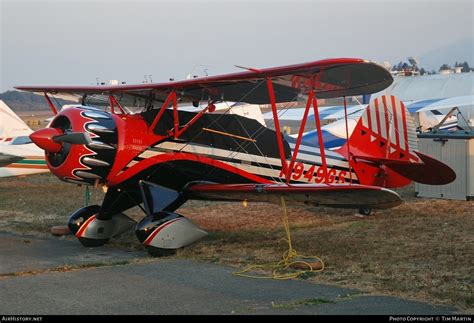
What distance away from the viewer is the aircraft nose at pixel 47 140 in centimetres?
870

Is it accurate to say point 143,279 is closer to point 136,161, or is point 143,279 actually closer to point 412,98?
point 136,161

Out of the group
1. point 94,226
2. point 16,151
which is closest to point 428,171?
point 94,226

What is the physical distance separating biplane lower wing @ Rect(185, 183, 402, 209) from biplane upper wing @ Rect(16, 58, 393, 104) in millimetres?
1295

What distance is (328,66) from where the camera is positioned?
7723 millimetres

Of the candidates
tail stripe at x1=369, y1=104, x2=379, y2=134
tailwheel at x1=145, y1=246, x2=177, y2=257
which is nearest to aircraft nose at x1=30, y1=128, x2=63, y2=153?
tailwheel at x1=145, y1=246, x2=177, y2=257

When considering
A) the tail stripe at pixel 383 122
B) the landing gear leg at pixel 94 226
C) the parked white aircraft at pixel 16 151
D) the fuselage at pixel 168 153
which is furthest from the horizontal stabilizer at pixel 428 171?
the parked white aircraft at pixel 16 151

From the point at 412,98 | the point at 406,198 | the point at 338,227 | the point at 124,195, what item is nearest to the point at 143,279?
the point at 124,195

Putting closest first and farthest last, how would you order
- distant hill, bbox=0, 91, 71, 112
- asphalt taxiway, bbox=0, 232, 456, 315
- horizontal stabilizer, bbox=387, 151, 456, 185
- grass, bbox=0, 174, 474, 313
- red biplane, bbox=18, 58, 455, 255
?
asphalt taxiway, bbox=0, 232, 456, 315 → grass, bbox=0, 174, 474, 313 → red biplane, bbox=18, 58, 455, 255 → horizontal stabilizer, bbox=387, 151, 456, 185 → distant hill, bbox=0, 91, 71, 112

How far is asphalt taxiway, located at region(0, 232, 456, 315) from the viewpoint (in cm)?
582

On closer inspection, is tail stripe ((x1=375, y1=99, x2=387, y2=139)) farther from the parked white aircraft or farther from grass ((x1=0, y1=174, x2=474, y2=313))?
the parked white aircraft

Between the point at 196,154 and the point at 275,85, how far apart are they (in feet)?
4.75

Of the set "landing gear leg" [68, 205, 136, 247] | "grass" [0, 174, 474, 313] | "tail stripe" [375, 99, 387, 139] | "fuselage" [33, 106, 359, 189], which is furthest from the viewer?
"tail stripe" [375, 99, 387, 139]

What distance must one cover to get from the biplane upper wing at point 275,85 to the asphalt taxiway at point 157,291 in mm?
2325

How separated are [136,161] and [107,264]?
4.98 feet
